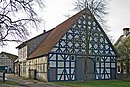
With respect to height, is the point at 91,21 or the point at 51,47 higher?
the point at 91,21

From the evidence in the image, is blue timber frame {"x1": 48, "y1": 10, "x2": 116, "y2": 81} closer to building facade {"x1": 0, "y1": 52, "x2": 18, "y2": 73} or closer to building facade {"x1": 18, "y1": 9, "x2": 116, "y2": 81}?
building facade {"x1": 18, "y1": 9, "x2": 116, "y2": 81}

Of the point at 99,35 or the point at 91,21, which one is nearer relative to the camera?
the point at 91,21

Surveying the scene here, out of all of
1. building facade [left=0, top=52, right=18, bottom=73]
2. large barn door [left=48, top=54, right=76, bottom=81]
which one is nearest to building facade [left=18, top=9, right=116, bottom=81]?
large barn door [left=48, top=54, right=76, bottom=81]

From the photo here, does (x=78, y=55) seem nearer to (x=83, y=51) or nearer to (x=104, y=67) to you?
(x=83, y=51)

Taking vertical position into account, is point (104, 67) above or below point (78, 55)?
below

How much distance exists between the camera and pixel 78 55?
37.7 m

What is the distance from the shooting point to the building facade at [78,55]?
3551cm

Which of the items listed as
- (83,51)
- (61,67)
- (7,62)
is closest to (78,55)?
(83,51)

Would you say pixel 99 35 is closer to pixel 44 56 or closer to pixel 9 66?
pixel 44 56

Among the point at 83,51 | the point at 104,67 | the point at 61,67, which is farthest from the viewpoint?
the point at 104,67

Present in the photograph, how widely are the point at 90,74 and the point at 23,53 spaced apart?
56.0ft

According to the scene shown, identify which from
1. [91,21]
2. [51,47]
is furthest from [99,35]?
[51,47]

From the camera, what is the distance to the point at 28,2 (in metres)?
18.9

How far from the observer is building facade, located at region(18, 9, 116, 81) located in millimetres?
35506
